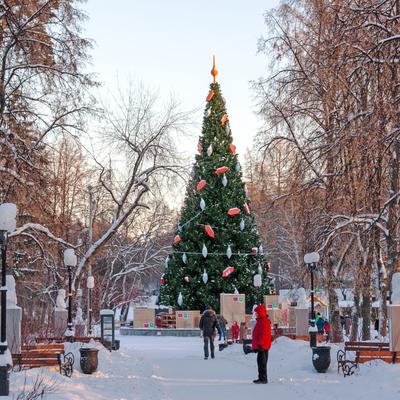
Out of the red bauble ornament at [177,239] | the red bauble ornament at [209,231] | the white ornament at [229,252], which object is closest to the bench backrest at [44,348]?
the white ornament at [229,252]

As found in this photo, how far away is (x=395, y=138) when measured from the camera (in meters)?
13.5

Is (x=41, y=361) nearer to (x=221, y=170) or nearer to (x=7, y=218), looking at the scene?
(x=7, y=218)

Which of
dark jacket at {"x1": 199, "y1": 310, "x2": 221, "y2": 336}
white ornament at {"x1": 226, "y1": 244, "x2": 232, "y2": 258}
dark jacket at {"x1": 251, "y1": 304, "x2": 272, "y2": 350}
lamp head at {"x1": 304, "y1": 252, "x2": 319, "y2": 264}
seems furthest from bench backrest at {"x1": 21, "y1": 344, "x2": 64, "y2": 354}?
white ornament at {"x1": 226, "y1": 244, "x2": 232, "y2": 258}

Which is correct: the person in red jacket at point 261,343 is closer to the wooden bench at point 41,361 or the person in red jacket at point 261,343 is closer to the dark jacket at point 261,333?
the dark jacket at point 261,333

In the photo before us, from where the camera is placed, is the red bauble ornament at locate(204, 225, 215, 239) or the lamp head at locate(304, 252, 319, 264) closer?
the lamp head at locate(304, 252, 319, 264)

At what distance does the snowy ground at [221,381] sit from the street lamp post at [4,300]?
9.8 inches

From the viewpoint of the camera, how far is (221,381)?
1703cm

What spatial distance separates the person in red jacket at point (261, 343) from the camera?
1627cm

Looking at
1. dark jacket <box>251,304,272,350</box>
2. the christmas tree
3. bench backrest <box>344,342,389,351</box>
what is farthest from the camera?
the christmas tree

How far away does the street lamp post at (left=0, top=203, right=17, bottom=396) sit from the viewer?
12.0m

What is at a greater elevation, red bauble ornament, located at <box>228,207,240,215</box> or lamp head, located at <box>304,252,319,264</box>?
red bauble ornament, located at <box>228,207,240,215</box>

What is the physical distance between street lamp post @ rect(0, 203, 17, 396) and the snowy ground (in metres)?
0.25

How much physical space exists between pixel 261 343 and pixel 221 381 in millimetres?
1335

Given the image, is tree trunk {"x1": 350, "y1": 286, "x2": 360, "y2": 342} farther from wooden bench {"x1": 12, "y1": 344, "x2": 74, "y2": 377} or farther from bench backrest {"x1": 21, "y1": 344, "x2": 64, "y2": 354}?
wooden bench {"x1": 12, "y1": 344, "x2": 74, "y2": 377}
